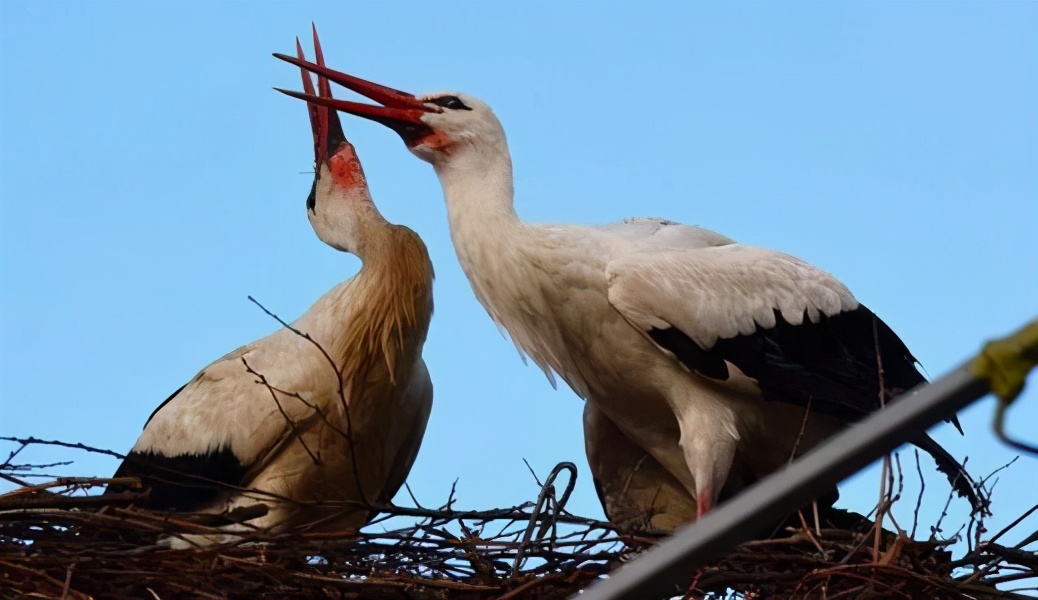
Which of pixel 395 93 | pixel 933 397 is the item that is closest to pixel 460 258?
pixel 395 93

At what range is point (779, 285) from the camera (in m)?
4.25

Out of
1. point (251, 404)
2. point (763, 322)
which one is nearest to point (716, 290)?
point (763, 322)

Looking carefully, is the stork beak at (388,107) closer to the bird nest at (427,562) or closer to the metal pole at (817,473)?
the bird nest at (427,562)

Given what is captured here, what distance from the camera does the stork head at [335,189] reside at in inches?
197

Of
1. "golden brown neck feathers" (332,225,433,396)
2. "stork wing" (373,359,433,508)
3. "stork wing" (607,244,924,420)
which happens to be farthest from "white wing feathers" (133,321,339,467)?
"stork wing" (607,244,924,420)

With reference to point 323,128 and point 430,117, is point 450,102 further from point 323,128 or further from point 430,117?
point 323,128

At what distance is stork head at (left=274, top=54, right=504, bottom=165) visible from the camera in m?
4.39

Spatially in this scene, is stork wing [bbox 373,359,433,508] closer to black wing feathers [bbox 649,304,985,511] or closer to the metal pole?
black wing feathers [bbox 649,304,985,511]

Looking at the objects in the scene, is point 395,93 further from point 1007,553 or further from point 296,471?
point 1007,553

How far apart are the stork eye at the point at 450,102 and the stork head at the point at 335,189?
64cm

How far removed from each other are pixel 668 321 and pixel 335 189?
159cm

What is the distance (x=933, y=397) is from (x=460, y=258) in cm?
349

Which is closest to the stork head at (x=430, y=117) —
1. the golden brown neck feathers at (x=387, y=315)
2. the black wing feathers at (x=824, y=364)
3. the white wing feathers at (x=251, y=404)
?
the golden brown neck feathers at (x=387, y=315)

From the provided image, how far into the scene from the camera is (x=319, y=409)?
14.2 ft
